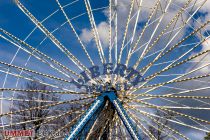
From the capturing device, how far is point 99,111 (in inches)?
695

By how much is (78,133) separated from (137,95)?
3186 millimetres

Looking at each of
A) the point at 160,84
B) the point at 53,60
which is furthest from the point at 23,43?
the point at 160,84

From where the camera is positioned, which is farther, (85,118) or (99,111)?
(99,111)

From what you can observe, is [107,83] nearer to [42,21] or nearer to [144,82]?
[144,82]

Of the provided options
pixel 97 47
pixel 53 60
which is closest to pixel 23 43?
pixel 53 60

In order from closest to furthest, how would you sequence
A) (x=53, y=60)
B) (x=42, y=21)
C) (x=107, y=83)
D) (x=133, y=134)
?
1. (x=133, y=134)
2. (x=107, y=83)
3. (x=53, y=60)
4. (x=42, y=21)

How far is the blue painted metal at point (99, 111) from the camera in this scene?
1636 cm

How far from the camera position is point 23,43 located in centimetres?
1845

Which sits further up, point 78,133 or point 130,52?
point 130,52

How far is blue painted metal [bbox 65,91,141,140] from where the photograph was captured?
1636 centimetres

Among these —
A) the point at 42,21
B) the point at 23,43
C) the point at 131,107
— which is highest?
the point at 42,21

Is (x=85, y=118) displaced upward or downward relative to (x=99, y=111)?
downward

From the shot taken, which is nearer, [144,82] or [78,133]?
[78,133]

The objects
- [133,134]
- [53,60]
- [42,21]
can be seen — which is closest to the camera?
[133,134]
